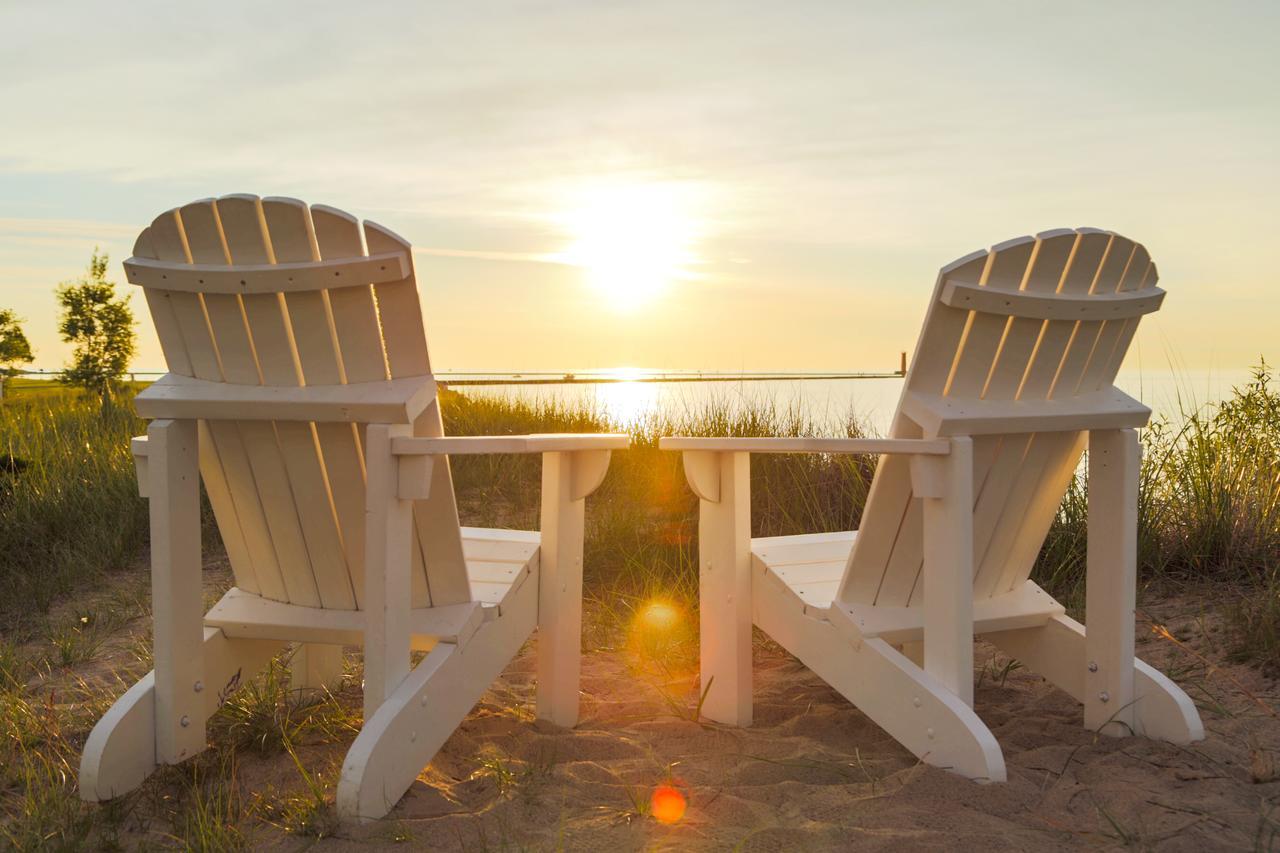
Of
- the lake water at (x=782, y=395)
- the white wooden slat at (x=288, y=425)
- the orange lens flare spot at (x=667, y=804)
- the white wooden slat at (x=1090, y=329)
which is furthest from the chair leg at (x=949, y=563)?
the lake water at (x=782, y=395)

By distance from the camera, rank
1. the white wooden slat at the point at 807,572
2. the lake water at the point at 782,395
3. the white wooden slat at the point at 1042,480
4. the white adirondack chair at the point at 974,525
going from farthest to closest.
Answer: the lake water at the point at 782,395 < the white wooden slat at the point at 807,572 < the white wooden slat at the point at 1042,480 < the white adirondack chair at the point at 974,525

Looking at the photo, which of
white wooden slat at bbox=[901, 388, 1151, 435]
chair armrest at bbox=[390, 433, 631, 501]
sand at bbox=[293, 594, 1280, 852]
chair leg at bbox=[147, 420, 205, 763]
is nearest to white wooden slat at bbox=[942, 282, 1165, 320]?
white wooden slat at bbox=[901, 388, 1151, 435]

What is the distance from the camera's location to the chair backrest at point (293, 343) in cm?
202

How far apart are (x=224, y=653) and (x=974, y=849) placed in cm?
180

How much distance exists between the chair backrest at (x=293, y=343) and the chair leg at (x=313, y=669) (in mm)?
723

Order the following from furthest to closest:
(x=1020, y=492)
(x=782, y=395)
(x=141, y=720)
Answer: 1. (x=782, y=395)
2. (x=1020, y=492)
3. (x=141, y=720)

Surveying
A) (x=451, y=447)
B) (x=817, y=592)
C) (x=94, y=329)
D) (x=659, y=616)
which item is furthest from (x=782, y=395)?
(x=94, y=329)

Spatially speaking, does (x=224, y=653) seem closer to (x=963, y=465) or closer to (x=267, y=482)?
(x=267, y=482)

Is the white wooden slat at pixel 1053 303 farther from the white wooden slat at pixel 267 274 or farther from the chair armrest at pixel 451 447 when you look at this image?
the white wooden slat at pixel 267 274

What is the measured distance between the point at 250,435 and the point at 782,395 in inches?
205

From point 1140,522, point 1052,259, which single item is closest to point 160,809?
point 1052,259

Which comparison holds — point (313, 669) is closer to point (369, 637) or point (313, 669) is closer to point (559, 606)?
point (559, 606)

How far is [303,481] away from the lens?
7.22ft

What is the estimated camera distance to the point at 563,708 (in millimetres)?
2732
